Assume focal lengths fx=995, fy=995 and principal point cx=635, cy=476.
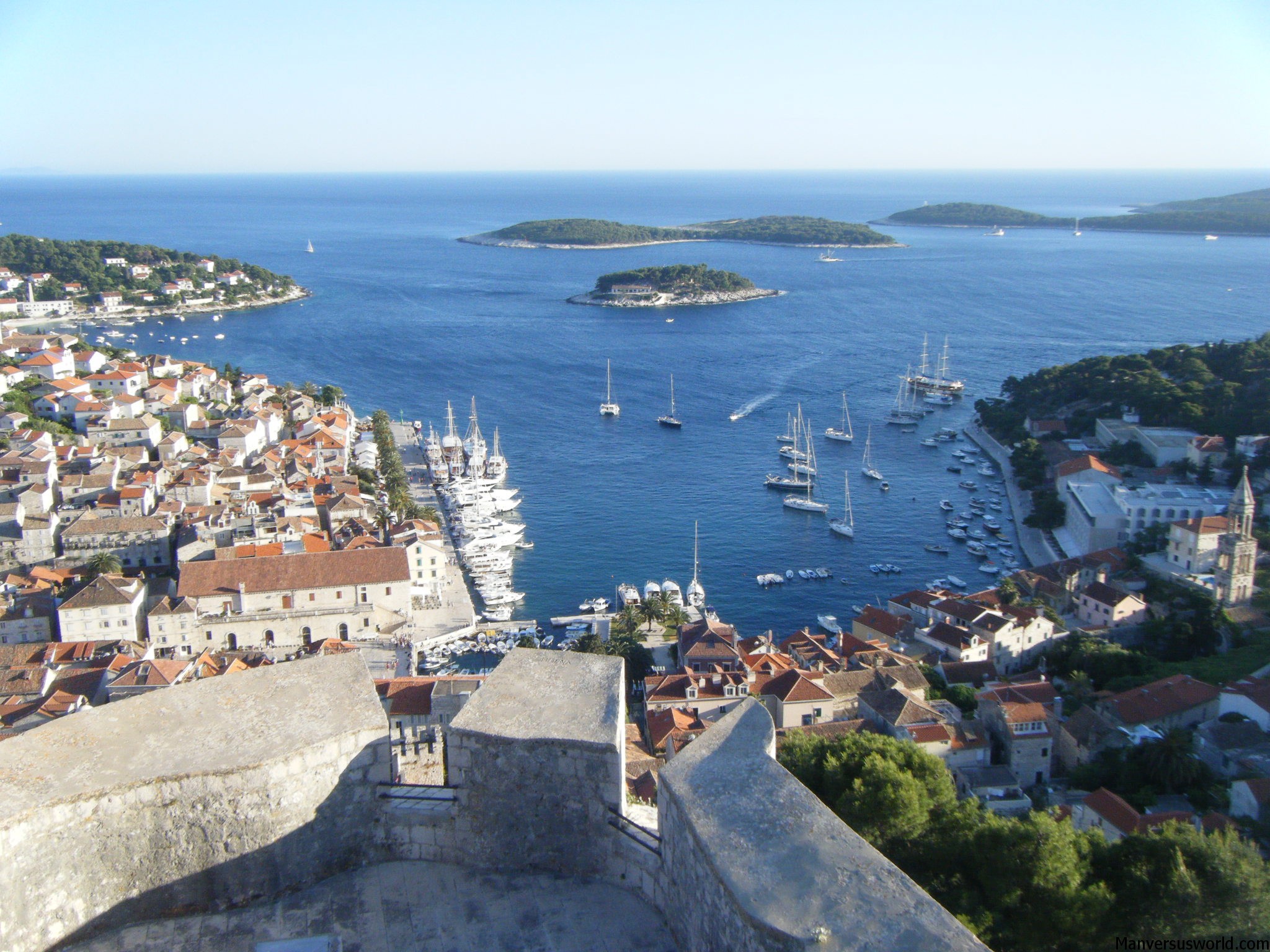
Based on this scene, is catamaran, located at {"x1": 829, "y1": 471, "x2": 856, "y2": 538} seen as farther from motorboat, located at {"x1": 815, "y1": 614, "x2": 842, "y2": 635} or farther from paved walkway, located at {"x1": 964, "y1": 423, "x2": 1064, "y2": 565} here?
motorboat, located at {"x1": 815, "y1": 614, "x2": 842, "y2": 635}

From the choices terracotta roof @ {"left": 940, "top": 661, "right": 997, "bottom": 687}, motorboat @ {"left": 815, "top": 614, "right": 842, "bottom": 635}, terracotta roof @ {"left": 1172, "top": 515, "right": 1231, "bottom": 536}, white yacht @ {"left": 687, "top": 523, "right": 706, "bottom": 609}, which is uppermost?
terracotta roof @ {"left": 1172, "top": 515, "right": 1231, "bottom": 536}

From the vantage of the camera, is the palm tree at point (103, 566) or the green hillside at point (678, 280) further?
the green hillside at point (678, 280)

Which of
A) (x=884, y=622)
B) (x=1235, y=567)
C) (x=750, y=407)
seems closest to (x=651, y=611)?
(x=884, y=622)

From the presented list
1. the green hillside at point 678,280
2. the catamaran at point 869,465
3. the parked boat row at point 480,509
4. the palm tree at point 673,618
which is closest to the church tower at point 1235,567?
the palm tree at point 673,618

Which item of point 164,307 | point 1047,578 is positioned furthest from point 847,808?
point 164,307

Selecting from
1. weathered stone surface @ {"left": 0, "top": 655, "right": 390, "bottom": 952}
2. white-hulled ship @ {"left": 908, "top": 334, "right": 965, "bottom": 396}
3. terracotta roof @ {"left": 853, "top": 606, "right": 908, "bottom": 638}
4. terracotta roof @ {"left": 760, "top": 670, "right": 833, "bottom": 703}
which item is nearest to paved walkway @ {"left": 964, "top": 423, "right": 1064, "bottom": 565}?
white-hulled ship @ {"left": 908, "top": 334, "right": 965, "bottom": 396}

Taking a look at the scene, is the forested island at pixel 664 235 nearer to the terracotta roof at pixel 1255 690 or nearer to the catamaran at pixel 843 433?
the catamaran at pixel 843 433

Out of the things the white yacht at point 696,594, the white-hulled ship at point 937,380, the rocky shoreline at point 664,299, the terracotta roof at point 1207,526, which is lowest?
the white yacht at point 696,594
